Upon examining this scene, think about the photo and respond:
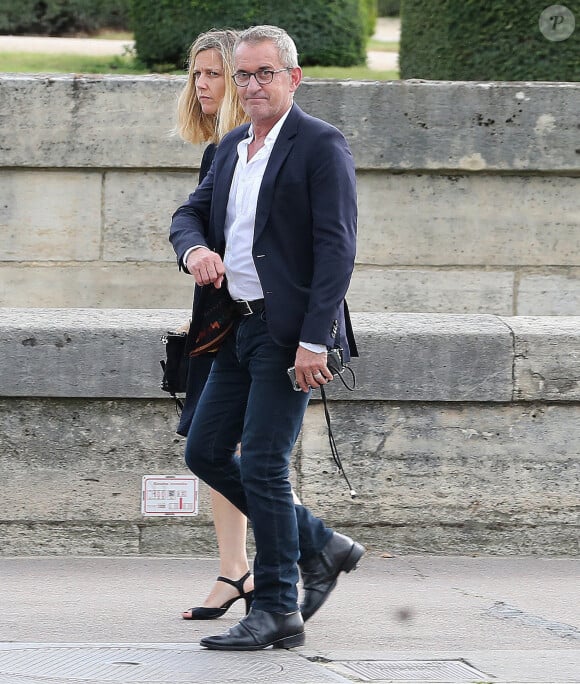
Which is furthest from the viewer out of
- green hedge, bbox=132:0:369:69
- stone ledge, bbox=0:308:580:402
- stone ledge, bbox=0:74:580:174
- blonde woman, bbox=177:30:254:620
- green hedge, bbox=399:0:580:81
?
green hedge, bbox=132:0:369:69

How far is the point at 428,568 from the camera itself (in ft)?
16.5

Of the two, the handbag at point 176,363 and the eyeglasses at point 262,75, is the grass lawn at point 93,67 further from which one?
the eyeglasses at point 262,75

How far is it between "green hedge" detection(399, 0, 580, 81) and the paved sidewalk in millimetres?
4042

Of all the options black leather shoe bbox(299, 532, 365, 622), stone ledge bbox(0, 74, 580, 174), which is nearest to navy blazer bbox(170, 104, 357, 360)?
black leather shoe bbox(299, 532, 365, 622)

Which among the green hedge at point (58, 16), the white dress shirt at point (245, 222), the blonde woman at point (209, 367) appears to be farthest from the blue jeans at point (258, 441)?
the green hedge at point (58, 16)

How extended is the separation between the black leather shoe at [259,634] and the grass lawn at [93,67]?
709 centimetres

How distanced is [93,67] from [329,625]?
7.81 meters

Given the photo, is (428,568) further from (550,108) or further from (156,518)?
(550,108)

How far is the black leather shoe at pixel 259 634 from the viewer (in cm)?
385

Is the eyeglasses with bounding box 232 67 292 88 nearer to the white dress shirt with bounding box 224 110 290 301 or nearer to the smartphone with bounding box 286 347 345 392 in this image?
the white dress shirt with bounding box 224 110 290 301

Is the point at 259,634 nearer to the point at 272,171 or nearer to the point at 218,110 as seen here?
the point at 272,171

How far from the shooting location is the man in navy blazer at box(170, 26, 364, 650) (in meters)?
3.73

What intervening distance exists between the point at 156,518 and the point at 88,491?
30 centimetres

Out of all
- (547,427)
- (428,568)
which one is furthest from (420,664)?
(547,427)
